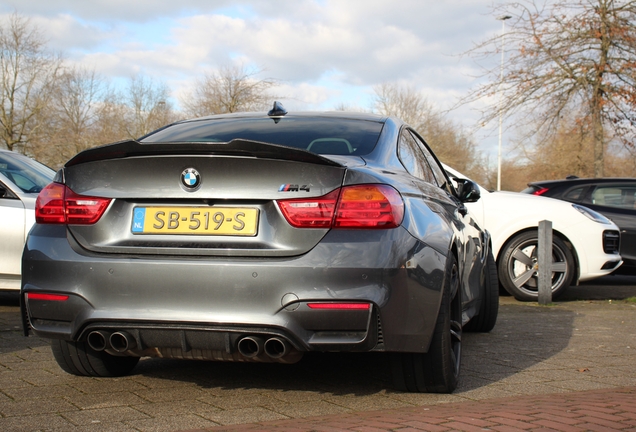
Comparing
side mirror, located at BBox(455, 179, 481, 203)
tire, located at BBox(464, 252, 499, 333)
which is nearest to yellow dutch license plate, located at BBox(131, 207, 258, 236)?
side mirror, located at BBox(455, 179, 481, 203)

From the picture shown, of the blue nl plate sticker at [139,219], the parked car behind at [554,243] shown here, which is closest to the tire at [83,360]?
the blue nl plate sticker at [139,219]

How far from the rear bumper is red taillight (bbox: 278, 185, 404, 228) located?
0.05 metres

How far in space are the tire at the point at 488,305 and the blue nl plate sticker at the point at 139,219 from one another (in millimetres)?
3438

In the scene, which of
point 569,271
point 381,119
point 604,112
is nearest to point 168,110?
point 604,112

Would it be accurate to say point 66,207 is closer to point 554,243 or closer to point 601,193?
point 554,243

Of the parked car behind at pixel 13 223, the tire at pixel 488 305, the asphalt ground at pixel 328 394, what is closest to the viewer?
the asphalt ground at pixel 328 394

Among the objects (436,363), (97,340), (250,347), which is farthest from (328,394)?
(97,340)

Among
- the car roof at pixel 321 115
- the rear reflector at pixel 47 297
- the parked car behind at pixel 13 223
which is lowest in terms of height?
the rear reflector at pixel 47 297

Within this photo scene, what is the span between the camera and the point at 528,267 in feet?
29.7

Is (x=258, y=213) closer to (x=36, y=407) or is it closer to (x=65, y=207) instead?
(x=65, y=207)

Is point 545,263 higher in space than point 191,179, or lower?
lower

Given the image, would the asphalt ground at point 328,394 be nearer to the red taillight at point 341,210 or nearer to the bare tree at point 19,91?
the red taillight at point 341,210

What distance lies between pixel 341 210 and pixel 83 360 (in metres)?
1.82

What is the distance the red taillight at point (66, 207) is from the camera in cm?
362
